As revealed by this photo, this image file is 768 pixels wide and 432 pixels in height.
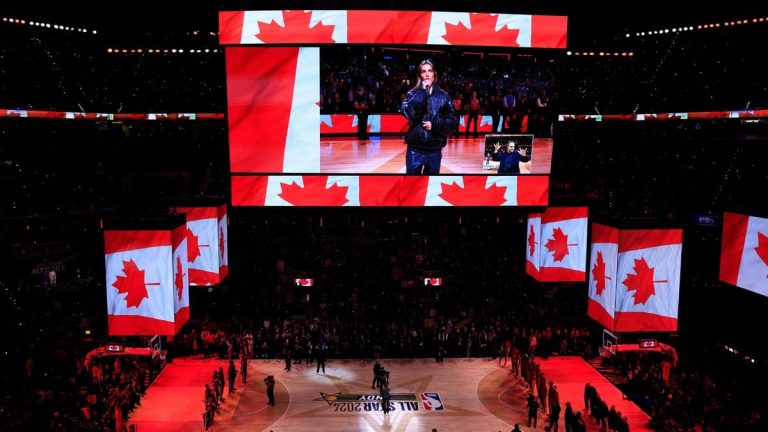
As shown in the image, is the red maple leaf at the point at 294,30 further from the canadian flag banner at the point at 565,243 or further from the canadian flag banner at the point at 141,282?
the canadian flag banner at the point at 565,243

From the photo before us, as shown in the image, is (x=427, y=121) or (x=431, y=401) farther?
(x=431, y=401)

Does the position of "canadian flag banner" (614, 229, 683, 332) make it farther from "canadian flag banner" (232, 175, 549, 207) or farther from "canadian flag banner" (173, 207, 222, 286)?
"canadian flag banner" (173, 207, 222, 286)

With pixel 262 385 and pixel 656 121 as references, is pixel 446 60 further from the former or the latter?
pixel 656 121

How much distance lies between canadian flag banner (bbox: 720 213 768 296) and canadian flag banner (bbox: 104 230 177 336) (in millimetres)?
13659

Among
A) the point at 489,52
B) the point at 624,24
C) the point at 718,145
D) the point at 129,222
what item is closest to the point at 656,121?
the point at 718,145

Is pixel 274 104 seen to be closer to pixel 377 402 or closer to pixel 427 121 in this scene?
pixel 427 121

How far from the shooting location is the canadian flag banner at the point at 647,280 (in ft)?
50.2

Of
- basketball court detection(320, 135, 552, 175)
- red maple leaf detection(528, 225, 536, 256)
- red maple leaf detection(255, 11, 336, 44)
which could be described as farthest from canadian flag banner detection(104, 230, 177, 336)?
red maple leaf detection(528, 225, 536, 256)

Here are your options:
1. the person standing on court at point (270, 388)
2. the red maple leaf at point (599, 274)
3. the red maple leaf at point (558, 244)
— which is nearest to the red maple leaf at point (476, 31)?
the red maple leaf at point (599, 274)

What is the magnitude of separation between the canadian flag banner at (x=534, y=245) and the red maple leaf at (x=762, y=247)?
599 cm

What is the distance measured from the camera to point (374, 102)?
12.9m

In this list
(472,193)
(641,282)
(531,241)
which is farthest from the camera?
(531,241)

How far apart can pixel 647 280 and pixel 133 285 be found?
40.7 ft

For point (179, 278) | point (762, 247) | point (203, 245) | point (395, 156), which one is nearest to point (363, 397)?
point (203, 245)
